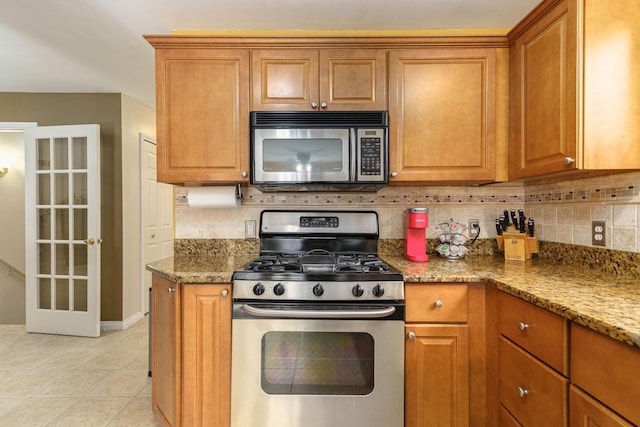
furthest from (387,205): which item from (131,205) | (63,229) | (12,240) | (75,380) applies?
(12,240)

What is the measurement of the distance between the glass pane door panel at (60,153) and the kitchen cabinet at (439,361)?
3508mm

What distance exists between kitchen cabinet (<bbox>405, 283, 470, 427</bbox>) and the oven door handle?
146 mm

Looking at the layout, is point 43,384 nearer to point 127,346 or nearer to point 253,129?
point 127,346

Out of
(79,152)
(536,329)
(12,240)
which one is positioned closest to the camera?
(536,329)

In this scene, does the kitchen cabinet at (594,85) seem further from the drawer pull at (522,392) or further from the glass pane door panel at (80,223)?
the glass pane door panel at (80,223)

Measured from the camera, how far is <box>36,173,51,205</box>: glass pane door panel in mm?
3232

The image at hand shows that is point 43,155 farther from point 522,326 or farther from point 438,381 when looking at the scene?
point 522,326

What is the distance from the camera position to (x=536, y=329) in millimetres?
1211

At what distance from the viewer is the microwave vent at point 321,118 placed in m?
1.84

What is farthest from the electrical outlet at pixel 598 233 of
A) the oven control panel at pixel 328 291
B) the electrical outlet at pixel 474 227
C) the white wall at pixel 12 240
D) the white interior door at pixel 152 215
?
the white wall at pixel 12 240

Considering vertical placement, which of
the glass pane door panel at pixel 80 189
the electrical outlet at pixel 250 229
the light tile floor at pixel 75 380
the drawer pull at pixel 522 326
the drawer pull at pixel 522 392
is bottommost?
the light tile floor at pixel 75 380

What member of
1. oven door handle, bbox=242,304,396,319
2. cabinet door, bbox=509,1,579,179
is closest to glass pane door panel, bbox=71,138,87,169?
oven door handle, bbox=242,304,396,319

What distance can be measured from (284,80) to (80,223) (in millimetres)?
2668

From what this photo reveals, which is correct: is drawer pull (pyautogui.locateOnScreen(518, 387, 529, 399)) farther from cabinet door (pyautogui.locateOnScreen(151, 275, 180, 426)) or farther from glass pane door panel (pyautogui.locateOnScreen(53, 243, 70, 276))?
glass pane door panel (pyautogui.locateOnScreen(53, 243, 70, 276))
